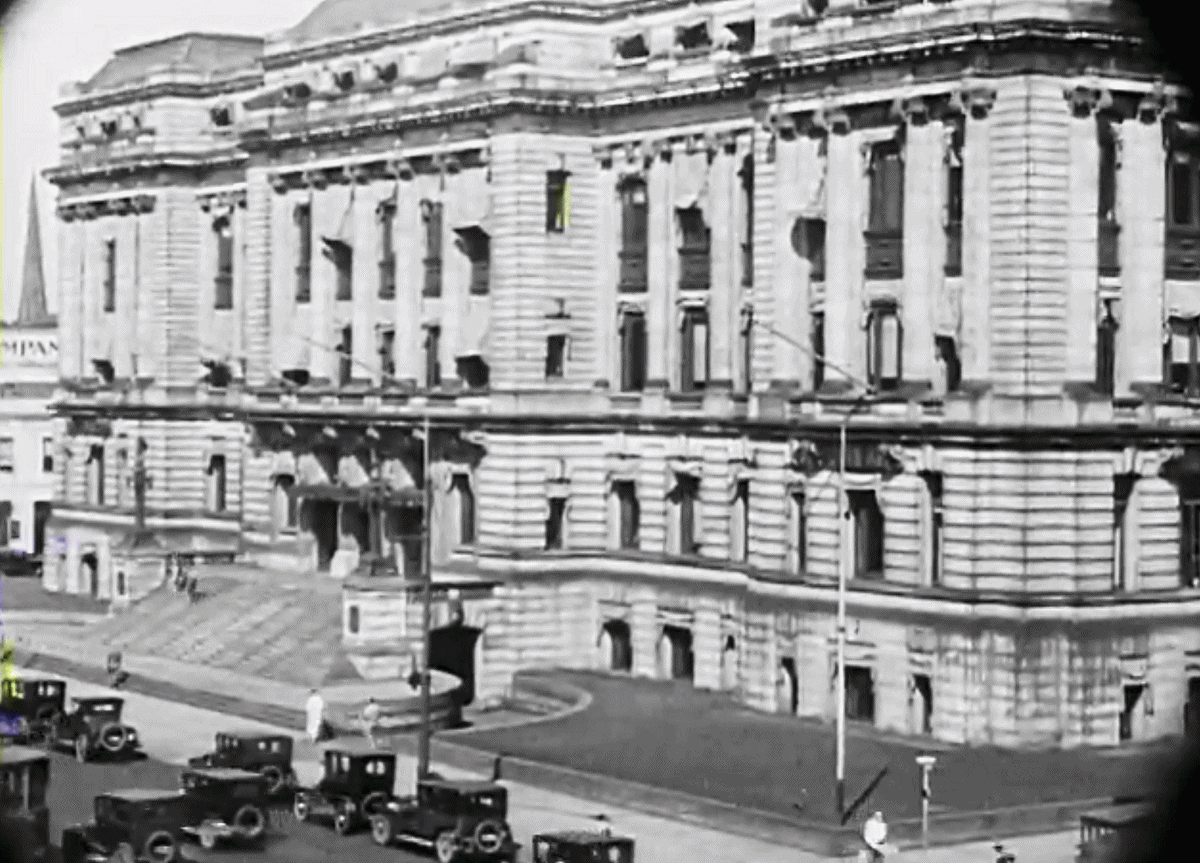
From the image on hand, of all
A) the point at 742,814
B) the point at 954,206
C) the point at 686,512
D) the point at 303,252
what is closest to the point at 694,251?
the point at 686,512

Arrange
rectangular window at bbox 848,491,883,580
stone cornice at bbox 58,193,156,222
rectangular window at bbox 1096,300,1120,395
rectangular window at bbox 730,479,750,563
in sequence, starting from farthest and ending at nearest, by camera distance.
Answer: stone cornice at bbox 58,193,156,222 → rectangular window at bbox 730,479,750,563 → rectangular window at bbox 848,491,883,580 → rectangular window at bbox 1096,300,1120,395

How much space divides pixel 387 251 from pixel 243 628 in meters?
14.2

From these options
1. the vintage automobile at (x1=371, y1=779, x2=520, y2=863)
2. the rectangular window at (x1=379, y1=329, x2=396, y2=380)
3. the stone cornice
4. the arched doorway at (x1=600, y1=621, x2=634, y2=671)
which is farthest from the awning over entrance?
the vintage automobile at (x1=371, y1=779, x2=520, y2=863)

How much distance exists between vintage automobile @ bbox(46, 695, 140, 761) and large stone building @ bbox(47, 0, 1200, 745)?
39.6 ft

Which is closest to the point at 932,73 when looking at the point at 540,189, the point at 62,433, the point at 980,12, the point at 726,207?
the point at 980,12

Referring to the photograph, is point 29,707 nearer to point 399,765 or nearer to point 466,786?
point 399,765

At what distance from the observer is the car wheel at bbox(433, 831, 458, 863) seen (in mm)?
45719

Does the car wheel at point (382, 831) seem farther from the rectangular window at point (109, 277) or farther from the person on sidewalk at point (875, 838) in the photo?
the rectangular window at point (109, 277)

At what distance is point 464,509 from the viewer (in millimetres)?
79500

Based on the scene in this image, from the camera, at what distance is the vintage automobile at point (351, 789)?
49.8 metres

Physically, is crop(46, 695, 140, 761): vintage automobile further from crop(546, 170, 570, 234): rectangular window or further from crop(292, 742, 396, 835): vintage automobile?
crop(546, 170, 570, 234): rectangular window

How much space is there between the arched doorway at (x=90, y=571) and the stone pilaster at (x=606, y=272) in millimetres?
34103

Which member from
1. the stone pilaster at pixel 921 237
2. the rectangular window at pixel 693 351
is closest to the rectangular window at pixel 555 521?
the rectangular window at pixel 693 351

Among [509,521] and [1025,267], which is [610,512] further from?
[1025,267]
